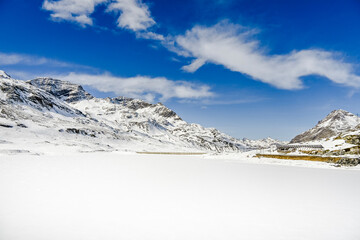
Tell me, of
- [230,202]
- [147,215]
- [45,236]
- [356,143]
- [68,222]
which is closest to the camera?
[45,236]

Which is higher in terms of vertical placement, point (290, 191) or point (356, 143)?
point (356, 143)

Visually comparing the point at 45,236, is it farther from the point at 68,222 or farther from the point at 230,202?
the point at 230,202

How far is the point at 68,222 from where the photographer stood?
26.3 ft

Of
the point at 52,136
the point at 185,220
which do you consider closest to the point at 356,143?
the point at 185,220

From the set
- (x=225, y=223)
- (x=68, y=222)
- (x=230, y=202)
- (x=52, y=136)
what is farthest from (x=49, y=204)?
(x=52, y=136)

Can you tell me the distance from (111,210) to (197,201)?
4299mm

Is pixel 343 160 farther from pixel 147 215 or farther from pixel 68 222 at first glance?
pixel 68 222

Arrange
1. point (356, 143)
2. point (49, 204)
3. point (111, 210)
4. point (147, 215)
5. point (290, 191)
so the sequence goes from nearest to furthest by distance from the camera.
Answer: point (147, 215) → point (111, 210) → point (49, 204) → point (290, 191) → point (356, 143)

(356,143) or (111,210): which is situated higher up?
(356,143)

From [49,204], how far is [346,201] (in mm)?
15066

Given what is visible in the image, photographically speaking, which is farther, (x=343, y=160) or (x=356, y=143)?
(x=356, y=143)

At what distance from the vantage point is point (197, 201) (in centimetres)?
1127

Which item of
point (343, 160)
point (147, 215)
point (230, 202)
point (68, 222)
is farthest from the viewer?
point (343, 160)

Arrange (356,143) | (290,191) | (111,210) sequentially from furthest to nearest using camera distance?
1. (356,143)
2. (290,191)
3. (111,210)
